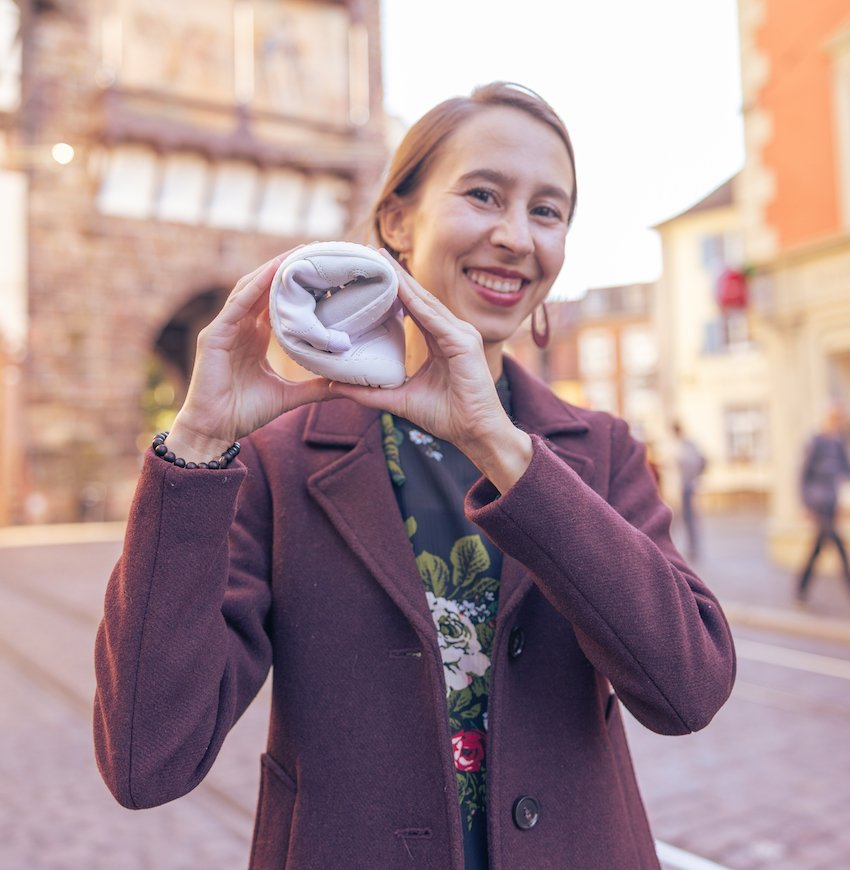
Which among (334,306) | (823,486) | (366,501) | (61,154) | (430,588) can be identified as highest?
(61,154)

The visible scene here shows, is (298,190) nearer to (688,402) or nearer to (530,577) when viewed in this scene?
(688,402)

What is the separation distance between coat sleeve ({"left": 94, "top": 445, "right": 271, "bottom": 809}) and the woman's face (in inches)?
18.8

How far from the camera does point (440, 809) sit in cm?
133

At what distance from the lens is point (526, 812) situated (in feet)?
4.46

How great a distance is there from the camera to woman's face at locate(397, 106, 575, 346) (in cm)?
150

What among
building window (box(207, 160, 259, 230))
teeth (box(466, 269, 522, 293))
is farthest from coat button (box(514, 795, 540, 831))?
building window (box(207, 160, 259, 230))

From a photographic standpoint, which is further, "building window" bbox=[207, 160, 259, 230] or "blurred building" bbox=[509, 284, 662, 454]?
"blurred building" bbox=[509, 284, 662, 454]

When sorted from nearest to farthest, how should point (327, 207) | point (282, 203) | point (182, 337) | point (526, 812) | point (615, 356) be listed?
point (526, 812) → point (282, 203) → point (327, 207) → point (182, 337) → point (615, 356)

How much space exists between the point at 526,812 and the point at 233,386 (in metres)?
0.72

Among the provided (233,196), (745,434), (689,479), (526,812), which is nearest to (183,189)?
(233,196)

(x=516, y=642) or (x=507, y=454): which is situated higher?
(x=507, y=454)

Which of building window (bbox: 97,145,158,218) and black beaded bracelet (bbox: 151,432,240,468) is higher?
building window (bbox: 97,145,158,218)

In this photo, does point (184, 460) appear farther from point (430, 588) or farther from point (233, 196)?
point (233, 196)

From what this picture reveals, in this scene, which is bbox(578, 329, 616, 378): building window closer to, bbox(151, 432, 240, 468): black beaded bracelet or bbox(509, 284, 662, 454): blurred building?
bbox(509, 284, 662, 454): blurred building
